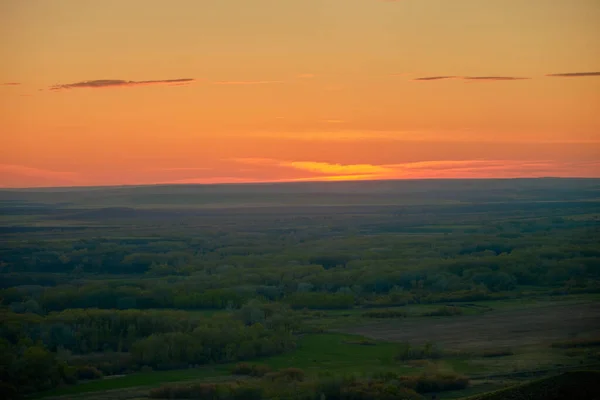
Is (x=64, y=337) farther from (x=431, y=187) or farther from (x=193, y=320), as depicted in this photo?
(x=431, y=187)

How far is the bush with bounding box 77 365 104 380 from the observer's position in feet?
115

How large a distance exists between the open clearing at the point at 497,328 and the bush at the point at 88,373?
447 inches

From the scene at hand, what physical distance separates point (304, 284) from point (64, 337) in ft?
66.6

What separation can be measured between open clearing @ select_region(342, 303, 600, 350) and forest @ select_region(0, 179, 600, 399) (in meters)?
0.25

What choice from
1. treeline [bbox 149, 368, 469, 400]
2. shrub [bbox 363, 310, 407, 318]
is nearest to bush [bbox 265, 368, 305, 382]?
treeline [bbox 149, 368, 469, 400]

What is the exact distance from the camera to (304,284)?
58.3 metres

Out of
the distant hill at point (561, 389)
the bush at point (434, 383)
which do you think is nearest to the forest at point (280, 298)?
the bush at point (434, 383)

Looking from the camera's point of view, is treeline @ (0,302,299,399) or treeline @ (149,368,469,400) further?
treeline @ (0,302,299,399)

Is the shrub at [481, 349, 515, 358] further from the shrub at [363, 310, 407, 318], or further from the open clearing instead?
the shrub at [363, 310, 407, 318]

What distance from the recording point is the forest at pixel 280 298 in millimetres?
34219

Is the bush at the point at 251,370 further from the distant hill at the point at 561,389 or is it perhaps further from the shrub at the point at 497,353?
the distant hill at the point at 561,389

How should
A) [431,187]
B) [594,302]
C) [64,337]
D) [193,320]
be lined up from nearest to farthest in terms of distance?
[64,337], [193,320], [594,302], [431,187]

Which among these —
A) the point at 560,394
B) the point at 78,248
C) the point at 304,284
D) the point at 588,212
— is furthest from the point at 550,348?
the point at 588,212

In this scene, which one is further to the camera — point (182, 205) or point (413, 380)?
point (182, 205)
